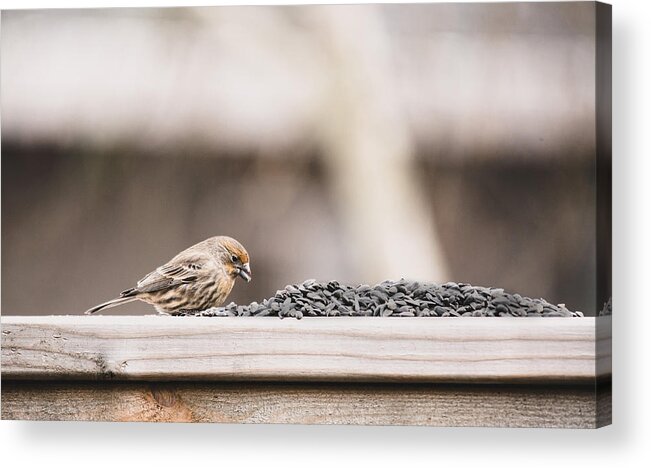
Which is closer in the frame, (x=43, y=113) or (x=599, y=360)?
(x=599, y=360)

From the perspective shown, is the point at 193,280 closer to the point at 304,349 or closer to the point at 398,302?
the point at 304,349

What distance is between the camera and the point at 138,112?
4.08m

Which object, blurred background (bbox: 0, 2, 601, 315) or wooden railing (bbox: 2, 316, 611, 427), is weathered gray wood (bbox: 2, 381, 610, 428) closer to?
wooden railing (bbox: 2, 316, 611, 427)

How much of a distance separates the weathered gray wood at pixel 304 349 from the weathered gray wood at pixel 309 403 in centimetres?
4

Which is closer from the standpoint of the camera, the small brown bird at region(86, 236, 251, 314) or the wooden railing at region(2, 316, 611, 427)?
the wooden railing at region(2, 316, 611, 427)

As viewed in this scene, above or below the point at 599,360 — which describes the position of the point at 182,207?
above

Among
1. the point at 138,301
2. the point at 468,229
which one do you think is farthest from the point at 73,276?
the point at 468,229

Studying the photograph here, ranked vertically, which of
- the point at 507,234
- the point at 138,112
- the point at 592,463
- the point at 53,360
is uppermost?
the point at 138,112

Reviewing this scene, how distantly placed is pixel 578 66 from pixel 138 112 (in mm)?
1295

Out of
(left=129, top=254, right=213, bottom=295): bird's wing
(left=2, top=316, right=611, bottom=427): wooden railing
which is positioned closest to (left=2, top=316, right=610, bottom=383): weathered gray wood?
(left=2, top=316, right=611, bottom=427): wooden railing

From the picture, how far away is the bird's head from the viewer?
4031 mm

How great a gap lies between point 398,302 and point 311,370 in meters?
0.32

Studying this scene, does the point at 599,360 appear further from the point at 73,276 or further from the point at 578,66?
the point at 73,276

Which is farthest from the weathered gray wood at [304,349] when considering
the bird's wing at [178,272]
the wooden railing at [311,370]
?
the bird's wing at [178,272]
